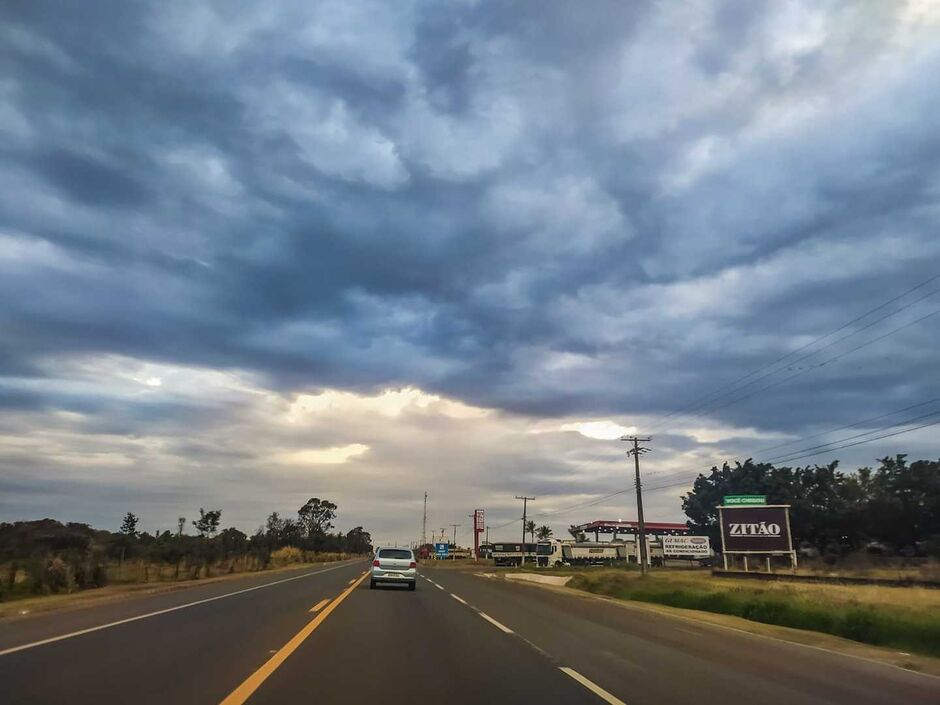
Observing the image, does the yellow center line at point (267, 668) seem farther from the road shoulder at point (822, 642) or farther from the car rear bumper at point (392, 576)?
the car rear bumper at point (392, 576)

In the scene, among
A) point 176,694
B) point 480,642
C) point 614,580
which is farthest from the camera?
point 614,580

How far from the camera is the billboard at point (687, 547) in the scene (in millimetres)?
112812

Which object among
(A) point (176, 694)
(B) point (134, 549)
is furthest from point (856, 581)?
(B) point (134, 549)

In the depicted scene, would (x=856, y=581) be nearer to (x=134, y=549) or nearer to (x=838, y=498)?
(x=134, y=549)

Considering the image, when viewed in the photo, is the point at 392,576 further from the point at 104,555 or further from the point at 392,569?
the point at 104,555

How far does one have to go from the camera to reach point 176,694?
29.0 feet

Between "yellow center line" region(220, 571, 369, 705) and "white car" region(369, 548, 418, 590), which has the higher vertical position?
"white car" region(369, 548, 418, 590)

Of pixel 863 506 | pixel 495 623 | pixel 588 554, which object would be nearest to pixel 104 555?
pixel 495 623

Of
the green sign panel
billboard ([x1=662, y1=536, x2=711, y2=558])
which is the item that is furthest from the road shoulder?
billboard ([x1=662, y1=536, x2=711, y2=558])

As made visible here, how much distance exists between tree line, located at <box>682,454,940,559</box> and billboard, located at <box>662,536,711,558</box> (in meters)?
13.4

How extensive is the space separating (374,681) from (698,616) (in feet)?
62.1

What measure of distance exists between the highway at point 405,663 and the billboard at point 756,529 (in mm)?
49274

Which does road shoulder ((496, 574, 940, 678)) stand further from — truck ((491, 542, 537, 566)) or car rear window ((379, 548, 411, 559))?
truck ((491, 542, 537, 566))

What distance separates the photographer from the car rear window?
3422 centimetres
